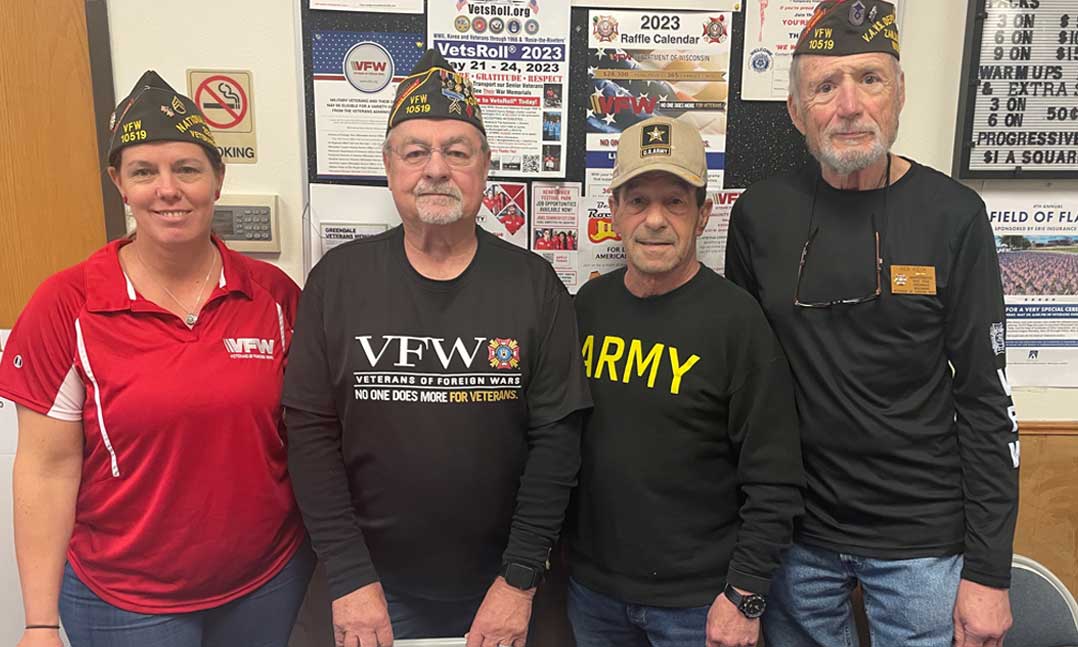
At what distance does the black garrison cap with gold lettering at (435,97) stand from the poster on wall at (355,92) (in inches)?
10.2

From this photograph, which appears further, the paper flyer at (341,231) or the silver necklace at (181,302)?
the paper flyer at (341,231)

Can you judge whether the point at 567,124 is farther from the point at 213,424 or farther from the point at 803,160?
the point at 213,424

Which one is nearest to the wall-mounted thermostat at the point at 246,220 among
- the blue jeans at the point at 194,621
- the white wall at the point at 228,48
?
the white wall at the point at 228,48

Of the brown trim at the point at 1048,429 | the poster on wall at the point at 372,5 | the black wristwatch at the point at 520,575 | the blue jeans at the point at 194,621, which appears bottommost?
the blue jeans at the point at 194,621

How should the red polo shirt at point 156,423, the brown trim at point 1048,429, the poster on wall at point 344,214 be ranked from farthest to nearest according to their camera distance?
1. the brown trim at point 1048,429
2. the poster on wall at point 344,214
3. the red polo shirt at point 156,423

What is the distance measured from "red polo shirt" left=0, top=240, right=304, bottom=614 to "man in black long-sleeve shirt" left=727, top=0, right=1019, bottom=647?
3.58ft

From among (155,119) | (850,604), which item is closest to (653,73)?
(155,119)

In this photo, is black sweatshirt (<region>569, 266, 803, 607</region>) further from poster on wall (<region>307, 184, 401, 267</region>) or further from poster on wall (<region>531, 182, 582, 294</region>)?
poster on wall (<region>307, 184, 401, 267</region>)

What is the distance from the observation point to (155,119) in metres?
1.21

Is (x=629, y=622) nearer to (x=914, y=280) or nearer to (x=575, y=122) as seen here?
(x=914, y=280)

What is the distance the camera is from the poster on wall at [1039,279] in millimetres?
1724

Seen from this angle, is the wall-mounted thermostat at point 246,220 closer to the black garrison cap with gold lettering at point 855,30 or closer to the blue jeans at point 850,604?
the black garrison cap with gold lettering at point 855,30

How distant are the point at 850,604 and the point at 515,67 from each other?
1475mm

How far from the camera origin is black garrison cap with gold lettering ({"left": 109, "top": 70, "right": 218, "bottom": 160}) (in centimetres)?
121
